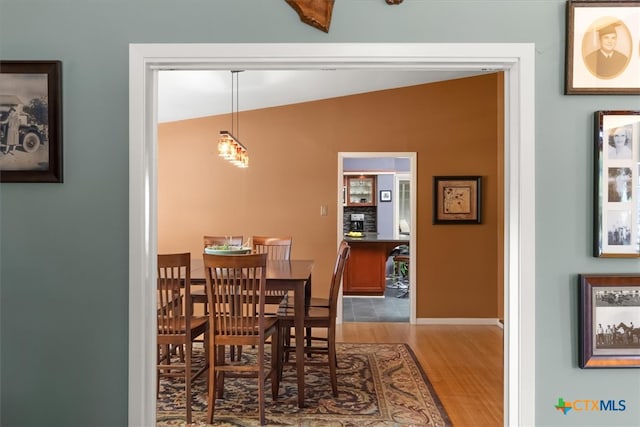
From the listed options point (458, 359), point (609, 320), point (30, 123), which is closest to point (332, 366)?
point (458, 359)

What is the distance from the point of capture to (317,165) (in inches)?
218

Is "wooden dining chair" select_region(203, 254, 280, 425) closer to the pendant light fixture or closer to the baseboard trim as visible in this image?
the pendant light fixture

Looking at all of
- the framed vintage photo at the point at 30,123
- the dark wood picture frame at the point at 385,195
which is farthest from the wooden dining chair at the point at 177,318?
the dark wood picture frame at the point at 385,195

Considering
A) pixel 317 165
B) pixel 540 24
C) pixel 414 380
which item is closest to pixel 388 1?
pixel 540 24

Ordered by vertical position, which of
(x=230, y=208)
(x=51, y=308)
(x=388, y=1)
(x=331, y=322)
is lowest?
(x=331, y=322)

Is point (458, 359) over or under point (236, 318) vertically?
under

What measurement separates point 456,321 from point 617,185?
4053mm

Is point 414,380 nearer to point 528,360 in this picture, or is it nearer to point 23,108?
point 528,360

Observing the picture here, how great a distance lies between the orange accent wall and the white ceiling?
214 mm

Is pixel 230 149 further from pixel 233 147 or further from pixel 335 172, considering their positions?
pixel 335 172

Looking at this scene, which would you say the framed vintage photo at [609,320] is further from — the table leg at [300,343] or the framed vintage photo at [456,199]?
the framed vintage photo at [456,199]

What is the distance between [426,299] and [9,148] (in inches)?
185

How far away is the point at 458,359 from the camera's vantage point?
410 cm

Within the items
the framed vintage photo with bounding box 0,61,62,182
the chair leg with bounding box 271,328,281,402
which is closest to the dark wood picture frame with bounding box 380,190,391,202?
the chair leg with bounding box 271,328,281,402
